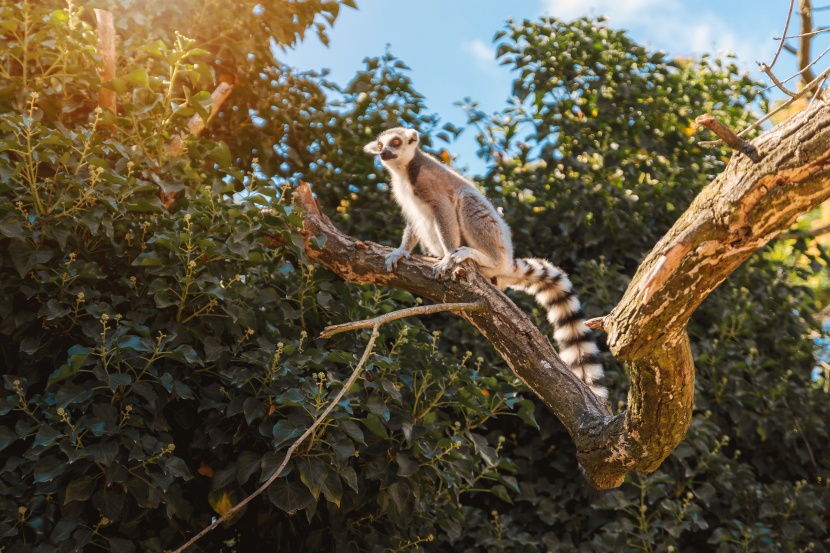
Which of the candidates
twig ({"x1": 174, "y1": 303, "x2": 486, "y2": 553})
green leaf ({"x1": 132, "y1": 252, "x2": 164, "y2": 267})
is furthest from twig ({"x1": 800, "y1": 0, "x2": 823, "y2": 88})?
green leaf ({"x1": 132, "y1": 252, "x2": 164, "y2": 267})

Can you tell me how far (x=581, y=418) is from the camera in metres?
3.34

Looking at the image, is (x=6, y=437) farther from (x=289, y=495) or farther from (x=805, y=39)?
(x=805, y=39)

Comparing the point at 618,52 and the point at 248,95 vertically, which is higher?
the point at 618,52

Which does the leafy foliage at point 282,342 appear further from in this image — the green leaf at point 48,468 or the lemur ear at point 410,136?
the lemur ear at point 410,136

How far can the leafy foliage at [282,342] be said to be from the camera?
340 centimetres

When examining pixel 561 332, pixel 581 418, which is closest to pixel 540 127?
pixel 561 332

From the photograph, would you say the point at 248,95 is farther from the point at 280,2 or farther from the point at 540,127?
the point at 540,127

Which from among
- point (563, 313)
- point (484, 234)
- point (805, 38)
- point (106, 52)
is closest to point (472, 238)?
point (484, 234)

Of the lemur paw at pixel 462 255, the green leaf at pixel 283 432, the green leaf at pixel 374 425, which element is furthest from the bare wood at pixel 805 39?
the green leaf at pixel 283 432

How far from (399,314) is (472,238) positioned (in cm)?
141

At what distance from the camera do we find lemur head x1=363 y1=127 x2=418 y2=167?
4.71 metres

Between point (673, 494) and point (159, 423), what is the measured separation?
10.7 feet

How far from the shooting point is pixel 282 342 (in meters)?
3.67

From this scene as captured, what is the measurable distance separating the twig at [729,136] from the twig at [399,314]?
1.16 metres
